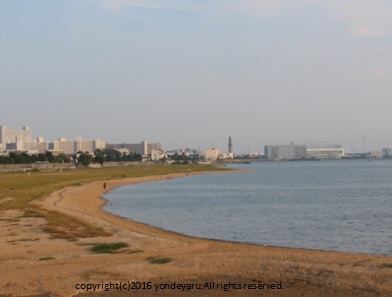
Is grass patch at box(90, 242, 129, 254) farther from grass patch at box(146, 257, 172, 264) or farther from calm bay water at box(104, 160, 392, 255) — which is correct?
calm bay water at box(104, 160, 392, 255)

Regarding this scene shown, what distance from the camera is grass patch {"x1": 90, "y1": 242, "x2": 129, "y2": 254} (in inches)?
686

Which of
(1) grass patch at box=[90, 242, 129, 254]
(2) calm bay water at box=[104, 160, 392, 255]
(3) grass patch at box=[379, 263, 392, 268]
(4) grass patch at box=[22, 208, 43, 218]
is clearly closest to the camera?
(3) grass patch at box=[379, 263, 392, 268]

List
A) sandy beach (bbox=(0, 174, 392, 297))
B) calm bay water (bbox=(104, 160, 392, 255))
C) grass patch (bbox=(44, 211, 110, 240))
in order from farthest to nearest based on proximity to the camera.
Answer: calm bay water (bbox=(104, 160, 392, 255)) < grass patch (bbox=(44, 211, 110, 240)) < sandy beach (bbox=(0, 174, 392, 297))

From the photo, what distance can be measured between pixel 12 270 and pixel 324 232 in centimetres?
1625

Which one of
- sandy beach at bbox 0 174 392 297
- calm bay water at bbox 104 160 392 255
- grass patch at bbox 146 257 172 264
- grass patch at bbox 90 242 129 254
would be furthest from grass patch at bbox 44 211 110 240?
grass patch at bbox 146 257 172 264

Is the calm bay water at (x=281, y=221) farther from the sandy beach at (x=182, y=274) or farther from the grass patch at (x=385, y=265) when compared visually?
the sandy beach at (x=182, y=274)

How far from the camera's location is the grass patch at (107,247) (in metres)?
17.4

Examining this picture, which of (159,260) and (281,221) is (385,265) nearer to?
(159,260)

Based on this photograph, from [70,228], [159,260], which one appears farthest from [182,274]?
[70,228]

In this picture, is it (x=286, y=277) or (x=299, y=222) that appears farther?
(x=299, y=222)

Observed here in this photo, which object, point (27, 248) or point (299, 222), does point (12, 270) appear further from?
point (299, 222)

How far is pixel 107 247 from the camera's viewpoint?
59.4 feet

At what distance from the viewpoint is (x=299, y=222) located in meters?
31.5

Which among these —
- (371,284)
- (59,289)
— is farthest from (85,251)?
(371,284)
